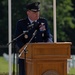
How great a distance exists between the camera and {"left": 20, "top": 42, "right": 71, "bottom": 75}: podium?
5672 millimetres

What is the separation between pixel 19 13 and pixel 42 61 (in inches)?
248

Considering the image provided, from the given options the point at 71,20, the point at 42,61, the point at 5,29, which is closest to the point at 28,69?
the point at 42,61

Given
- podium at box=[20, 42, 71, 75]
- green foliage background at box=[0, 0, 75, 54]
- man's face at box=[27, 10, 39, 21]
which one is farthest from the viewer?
green foliage background at box=[0, 0, 75, 54]

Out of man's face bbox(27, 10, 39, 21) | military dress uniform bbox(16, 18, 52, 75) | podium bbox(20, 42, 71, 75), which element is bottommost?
podium bbox(20, 42, 71, 75)

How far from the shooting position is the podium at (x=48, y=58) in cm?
567

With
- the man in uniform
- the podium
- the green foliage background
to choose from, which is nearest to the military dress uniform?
the man in uniform

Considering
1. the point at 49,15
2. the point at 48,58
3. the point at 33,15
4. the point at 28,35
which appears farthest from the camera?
A: the point at 49,15

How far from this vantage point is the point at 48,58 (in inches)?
224

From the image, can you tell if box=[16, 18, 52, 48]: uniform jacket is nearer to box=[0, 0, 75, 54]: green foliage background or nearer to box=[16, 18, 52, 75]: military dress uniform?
box=[16, 18, 52, 75]: military dress uniform

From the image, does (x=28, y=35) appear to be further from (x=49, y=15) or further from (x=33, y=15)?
(x=49, y=15)

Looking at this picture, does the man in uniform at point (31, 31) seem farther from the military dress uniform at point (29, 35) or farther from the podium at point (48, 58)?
the podium at point (48, 58)

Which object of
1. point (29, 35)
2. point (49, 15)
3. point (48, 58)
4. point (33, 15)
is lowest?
point (48, 58)

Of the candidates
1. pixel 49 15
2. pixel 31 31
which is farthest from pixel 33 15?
pixel 49 15

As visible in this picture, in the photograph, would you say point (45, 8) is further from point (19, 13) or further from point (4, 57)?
point (19, 13)
